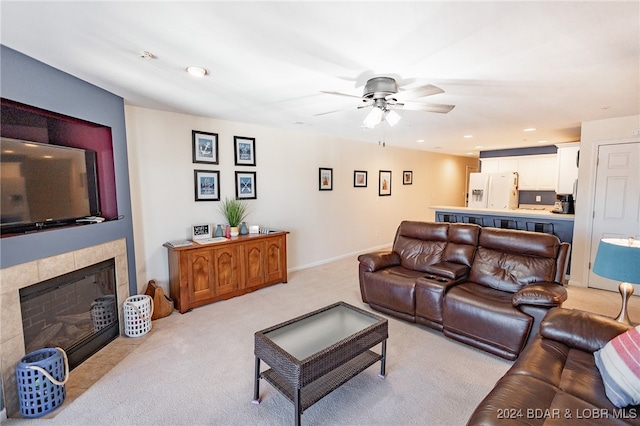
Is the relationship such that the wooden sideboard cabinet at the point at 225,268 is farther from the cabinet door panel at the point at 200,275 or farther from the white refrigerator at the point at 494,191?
the white refrigerator at the point at 494,191

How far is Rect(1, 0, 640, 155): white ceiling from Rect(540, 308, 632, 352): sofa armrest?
173 centimetres

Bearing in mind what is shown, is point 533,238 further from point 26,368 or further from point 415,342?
point 26,368

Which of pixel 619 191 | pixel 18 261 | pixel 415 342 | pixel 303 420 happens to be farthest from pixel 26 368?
pixel 619 191

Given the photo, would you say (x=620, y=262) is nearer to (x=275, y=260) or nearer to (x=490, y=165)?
(x=275, y=260)

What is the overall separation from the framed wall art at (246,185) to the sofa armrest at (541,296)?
11.2ft

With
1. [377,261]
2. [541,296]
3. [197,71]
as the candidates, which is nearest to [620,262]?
[541,296]

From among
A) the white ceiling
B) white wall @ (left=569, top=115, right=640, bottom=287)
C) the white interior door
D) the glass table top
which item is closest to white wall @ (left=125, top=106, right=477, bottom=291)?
the white ceiling

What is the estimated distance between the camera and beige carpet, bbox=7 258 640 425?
1.90 m

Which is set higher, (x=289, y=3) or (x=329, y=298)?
(x=289, y=3)

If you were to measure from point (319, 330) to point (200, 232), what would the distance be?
231 cm

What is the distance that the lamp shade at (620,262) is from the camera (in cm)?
194

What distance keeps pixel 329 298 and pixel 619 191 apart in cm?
416

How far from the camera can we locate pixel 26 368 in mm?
1871

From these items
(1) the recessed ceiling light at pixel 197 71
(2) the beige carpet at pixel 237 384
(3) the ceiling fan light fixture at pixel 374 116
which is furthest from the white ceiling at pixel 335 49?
(2) the beige carpet at pixel 237 384
